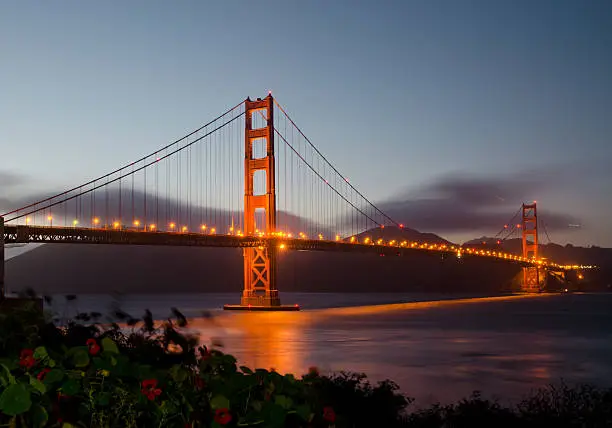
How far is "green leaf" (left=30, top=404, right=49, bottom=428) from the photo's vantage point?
424 cm

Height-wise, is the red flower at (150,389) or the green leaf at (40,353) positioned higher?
the green leaf at (40,353)

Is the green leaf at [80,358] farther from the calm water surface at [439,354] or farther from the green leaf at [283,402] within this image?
the calm water surface at [439,354]

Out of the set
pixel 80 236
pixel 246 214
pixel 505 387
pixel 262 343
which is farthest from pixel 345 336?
pixel 246 214

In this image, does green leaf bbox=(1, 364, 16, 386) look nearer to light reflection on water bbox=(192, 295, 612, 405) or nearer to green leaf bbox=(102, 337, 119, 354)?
green leaf bbox=(102, 337, 119, 354)

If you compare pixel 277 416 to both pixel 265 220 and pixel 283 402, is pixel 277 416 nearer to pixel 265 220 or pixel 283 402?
pixel 283 402

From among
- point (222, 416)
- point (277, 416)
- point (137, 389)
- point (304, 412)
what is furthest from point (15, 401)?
point (304, 412)

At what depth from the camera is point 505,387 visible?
20.3 meters

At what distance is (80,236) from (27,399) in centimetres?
6134

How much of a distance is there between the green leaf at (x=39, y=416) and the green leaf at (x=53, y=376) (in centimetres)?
22

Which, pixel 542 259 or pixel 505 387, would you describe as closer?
pixel 505 387

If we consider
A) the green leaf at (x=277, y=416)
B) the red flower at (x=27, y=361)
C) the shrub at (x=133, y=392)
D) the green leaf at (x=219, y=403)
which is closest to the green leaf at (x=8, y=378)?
the shrub at (x=133, y=392)

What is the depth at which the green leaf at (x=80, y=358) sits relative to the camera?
484 cm

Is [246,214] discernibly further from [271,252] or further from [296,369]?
[296,369]

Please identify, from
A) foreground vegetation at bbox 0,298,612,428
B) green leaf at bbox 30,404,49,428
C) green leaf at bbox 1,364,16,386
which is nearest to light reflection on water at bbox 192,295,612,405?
foreground vegetation at bbox 0,298,612,428
